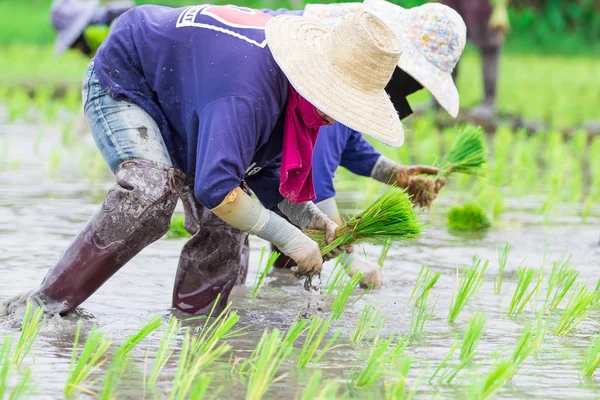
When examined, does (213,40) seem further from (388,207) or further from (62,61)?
(62,61)

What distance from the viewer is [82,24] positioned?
701 centimetres

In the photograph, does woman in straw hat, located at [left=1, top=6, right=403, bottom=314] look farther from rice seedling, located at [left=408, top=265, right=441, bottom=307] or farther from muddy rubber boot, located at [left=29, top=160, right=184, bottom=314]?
rice seedling, located at [left=408, top=265, right=441, bottom=307]

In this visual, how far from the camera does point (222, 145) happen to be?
300 cm

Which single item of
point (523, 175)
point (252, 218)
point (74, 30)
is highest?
point (252, 218)

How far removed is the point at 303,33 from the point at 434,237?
2414 millimetres

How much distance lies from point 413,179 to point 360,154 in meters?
0.28

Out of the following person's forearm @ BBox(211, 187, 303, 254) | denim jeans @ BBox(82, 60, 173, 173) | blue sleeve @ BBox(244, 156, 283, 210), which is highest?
denim jeans @ BBox(82, 60, 173, 173)

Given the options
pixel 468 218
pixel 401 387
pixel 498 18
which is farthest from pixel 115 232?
pixel 498 18

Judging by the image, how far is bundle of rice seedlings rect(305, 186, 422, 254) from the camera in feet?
11.5

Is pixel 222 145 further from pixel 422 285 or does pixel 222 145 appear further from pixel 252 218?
pixel 422 285

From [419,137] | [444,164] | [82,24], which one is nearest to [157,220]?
[444,164]

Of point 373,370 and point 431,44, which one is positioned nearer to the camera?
point 373,370

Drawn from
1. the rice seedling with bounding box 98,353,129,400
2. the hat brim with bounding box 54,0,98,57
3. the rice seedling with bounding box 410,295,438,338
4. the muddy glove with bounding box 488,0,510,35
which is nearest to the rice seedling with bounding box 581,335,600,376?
the rice seedling with bounding box 410,295,438,338

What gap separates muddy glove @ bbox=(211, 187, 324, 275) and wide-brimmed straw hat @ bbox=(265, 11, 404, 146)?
36 centimetres
